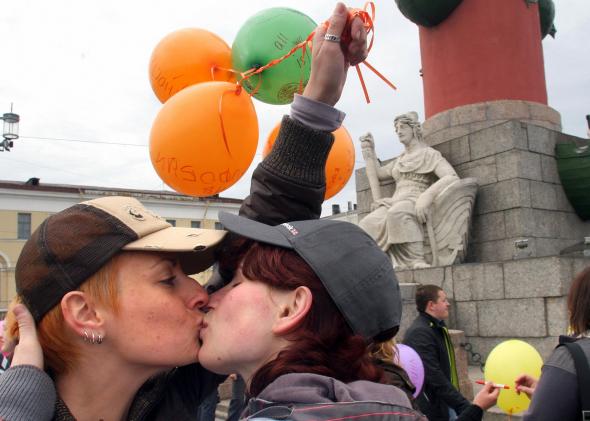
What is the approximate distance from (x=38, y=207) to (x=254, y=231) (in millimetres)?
35911

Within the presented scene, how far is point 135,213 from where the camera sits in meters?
1.51

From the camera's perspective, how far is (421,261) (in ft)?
30.8

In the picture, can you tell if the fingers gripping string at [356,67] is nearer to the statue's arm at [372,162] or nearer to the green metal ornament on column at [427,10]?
the statue's arm at [372,162]

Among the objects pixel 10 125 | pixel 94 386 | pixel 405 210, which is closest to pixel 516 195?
pixel 405 210

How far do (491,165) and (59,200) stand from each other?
3001cm

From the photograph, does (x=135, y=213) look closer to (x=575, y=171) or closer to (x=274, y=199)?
(x=274, y=199)

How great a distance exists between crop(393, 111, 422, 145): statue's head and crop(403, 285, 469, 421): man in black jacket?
17.9 ft

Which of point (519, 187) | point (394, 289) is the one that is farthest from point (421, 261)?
point (394, 289)

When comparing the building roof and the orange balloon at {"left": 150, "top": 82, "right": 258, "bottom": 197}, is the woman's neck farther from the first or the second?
the building roof

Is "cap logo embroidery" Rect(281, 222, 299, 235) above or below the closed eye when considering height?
above

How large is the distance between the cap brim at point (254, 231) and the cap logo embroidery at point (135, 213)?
0.22 m

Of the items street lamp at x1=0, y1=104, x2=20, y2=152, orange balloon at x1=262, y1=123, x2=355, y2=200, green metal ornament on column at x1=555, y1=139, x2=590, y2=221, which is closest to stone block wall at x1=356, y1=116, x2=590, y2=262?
green metal ornament on column at x1=555, y1=139, x2=590, y2=221

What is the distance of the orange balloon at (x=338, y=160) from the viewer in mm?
3396

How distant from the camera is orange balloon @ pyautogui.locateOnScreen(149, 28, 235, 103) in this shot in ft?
11.7
